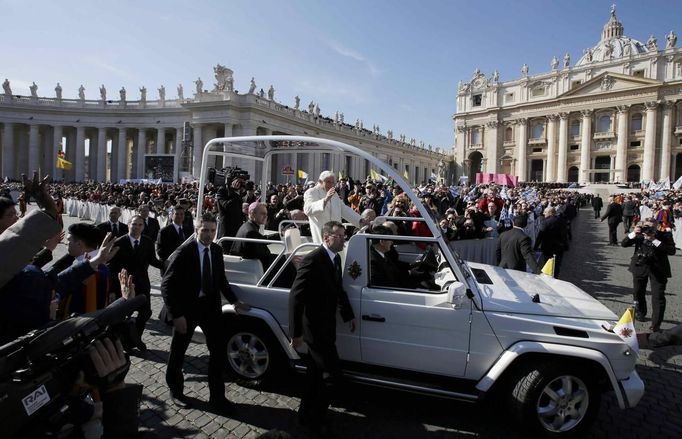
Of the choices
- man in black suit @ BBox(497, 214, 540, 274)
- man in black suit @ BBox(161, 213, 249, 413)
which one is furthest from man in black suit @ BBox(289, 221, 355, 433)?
man in black suit @ BBox(497, 214, 540, 274)

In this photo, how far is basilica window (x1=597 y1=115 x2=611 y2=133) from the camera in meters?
67.8

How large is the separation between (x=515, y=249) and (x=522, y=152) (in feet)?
252

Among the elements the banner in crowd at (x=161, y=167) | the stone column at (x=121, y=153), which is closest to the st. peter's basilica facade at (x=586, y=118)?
the banner in crowd at (x=161, y=167)

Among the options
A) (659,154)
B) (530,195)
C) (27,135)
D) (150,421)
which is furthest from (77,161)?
(659,154)

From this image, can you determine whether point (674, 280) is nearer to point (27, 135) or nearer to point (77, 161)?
point (77, 161)

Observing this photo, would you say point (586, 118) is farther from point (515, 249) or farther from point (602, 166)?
point (515, 249)

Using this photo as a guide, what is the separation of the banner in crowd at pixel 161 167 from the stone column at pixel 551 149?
210 ft

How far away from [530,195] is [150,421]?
25650 mm

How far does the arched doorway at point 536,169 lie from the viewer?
75.5m

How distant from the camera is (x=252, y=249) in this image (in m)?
5.10

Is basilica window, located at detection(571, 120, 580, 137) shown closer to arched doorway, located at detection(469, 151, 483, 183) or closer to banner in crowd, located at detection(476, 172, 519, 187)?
arched doorway, located at detection(469, 151, 483, 183)

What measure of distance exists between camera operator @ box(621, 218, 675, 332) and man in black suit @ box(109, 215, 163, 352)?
853 cm

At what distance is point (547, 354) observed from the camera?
12.1 ft

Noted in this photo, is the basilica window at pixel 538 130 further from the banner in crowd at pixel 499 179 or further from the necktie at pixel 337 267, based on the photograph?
the necktie at pixel 337 267
